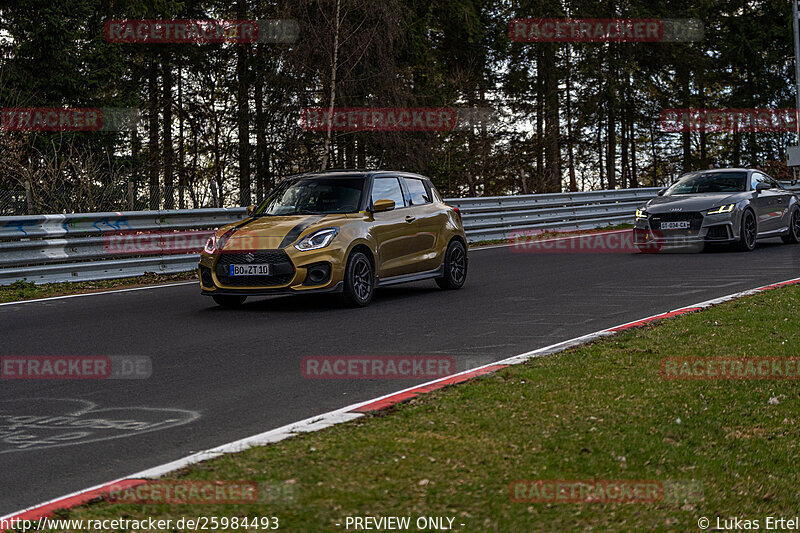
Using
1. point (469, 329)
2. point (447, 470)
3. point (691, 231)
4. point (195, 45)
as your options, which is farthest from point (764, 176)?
point (195, 45)

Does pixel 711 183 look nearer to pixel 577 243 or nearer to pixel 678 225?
pixel 678 225

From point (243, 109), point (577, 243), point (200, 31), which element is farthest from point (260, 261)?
point (200, 31)

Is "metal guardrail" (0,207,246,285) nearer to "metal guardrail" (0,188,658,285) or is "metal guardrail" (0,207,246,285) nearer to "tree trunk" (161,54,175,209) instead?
"metal guardrail" (0,188,658,285)

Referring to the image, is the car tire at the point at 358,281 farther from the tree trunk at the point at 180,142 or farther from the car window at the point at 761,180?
the tree trunk at the point at 180,142

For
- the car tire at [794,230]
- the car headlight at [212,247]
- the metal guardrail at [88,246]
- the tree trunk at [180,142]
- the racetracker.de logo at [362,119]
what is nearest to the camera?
the car headlight at [212,247]

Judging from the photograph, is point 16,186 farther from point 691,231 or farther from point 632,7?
point 632,7

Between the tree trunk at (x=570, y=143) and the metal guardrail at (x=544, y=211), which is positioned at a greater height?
the tree trunk at (x=570, y=143)

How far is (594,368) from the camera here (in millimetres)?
7289

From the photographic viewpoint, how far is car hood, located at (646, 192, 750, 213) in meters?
18.2

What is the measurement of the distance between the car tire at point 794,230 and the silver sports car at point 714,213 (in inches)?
14.0

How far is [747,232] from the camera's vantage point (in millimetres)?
18453

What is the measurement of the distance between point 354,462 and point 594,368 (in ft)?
9.80

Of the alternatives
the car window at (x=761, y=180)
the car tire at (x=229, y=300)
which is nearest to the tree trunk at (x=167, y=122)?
the car window at (x=761, y=180)

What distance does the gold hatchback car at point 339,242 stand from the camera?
446 inches
